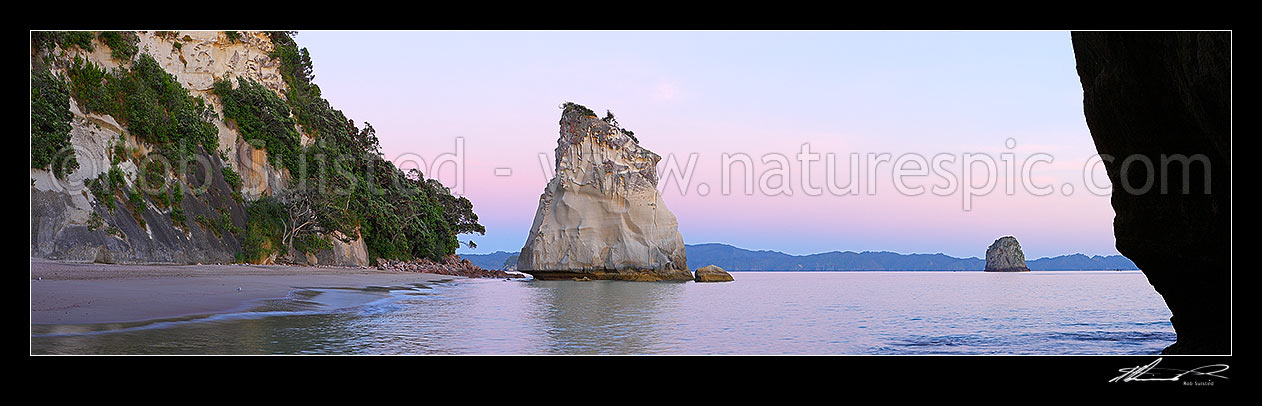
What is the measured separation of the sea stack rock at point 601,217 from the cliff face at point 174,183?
10.4m

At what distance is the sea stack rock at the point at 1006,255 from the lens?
3893 inches

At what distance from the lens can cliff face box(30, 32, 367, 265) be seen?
64.8 feet

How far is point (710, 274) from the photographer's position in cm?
4459

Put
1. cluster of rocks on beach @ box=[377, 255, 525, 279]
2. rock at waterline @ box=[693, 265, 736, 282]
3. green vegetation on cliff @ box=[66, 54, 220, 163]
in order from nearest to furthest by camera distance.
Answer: green vegetation on cliff @ box=[66, 54, 220, 163] < cluster of rocks on beach @ box=[377, 255, 525, 279] < rock at waterline @ box=[693, 265, 736, 282]

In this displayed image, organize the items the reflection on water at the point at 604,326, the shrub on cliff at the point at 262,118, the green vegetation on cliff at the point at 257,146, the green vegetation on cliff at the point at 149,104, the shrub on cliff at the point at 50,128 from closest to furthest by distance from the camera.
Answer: the reflection on water at the point at 604,326 → the shrub on cliff at the point at 50,128 → the green vegetation on cliff at the point at 257,146 → the green vegetation on cliff at the point at 149,104 → the shrub on cliff at the point at 262,118

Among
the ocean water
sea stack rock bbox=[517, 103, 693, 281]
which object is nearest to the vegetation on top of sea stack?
sea stack rock bbox=[517, 103, 693, 281]

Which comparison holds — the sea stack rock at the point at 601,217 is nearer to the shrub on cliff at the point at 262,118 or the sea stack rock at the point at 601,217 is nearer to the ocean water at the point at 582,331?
the shrub on cliff at the point at 262,118

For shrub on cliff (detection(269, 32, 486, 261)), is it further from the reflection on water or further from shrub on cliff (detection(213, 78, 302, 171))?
the reflection on water
